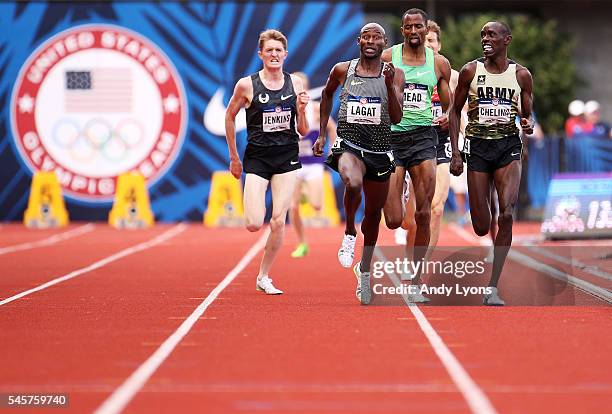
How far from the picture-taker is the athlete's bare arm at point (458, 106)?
11.4m

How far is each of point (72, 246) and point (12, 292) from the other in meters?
7.80

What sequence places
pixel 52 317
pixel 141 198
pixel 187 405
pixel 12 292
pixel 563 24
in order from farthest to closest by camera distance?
1. pixel 563 24
2. pixel 141 198
3. pixel 12 292
4. pixel 52 317
5. pixel 187 405

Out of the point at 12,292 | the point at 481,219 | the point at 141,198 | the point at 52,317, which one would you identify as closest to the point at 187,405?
the point at 52,317

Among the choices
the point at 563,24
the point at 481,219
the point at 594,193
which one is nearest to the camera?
the point at 481,219

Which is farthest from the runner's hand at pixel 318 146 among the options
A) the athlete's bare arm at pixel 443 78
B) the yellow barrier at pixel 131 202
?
the yellow barrier at pixel 131 202

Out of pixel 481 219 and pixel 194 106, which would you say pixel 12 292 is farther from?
pixel 194 106

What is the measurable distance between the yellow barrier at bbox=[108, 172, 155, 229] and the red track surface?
1172 centimetres

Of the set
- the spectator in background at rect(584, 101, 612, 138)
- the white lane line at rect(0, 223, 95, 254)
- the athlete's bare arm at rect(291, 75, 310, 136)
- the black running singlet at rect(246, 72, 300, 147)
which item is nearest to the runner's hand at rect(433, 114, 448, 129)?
the athlete's bare arm at rect(291, 75, 310, 136)

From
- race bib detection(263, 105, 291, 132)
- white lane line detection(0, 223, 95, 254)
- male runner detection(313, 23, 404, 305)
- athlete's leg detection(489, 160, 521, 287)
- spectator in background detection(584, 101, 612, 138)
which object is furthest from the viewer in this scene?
spectator in background detection(584, 101, 612, 138)

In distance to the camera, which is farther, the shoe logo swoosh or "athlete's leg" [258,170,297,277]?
the shoe logo swoosh

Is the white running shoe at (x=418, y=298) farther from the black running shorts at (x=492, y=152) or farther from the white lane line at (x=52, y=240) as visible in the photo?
the white lane line at (x=52, y=240)

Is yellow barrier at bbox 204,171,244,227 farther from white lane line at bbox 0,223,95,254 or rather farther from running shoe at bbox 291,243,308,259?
running shoe at bbox 291,243,308,259

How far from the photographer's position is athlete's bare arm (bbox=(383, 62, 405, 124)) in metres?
11.1

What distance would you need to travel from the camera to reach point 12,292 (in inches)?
508
